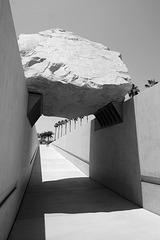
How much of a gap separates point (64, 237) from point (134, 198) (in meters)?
3.59

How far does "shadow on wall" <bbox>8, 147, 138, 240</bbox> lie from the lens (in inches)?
176

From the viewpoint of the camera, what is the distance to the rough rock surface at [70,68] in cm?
616

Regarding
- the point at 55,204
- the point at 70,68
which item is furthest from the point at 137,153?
the point at 70,68

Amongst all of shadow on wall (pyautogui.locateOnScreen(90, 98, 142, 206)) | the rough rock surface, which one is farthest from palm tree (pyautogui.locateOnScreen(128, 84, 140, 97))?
the rough rock surface

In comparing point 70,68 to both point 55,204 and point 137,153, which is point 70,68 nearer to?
point 137,153

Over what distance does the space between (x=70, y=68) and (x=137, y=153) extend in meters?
4.23

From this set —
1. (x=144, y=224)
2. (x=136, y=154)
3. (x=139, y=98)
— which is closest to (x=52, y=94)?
(x=139, y=98)

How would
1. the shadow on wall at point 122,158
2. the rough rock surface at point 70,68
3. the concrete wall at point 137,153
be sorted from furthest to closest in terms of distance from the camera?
the shadow on wall at point 122,158
the rough rock surface at point 70,68
the concrete wall at point 137,153

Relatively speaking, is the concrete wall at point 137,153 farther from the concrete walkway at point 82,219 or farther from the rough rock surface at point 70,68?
the rough rock surface at point 70,68

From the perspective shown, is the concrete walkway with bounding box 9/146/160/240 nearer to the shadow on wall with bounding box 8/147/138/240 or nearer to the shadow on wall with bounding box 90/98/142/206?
the shadow on wall with bounding box 8/147/138/240

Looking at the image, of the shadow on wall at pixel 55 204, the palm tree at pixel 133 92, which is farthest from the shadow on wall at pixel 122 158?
the palm tree at pixel 133 92

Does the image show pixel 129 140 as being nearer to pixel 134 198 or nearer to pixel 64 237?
pixel 134 198

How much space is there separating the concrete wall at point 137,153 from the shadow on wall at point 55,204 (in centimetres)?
63

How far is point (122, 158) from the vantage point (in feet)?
25.2
